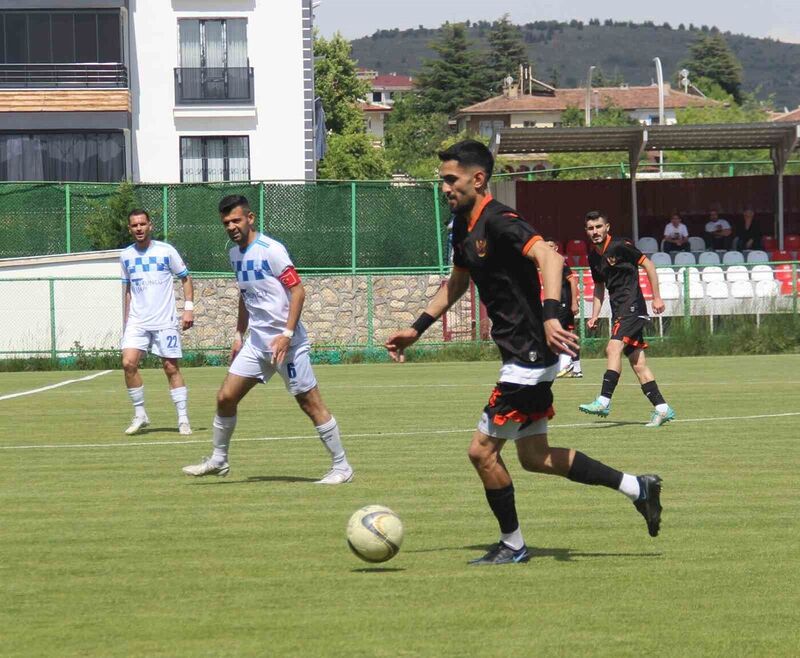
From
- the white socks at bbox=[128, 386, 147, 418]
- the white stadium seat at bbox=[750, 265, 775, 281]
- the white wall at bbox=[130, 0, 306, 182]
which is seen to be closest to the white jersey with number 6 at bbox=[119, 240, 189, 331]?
the white socks at bbox=[128, 386, 147, 418]

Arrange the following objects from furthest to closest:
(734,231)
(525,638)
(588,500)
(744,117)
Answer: (744,117) < (734,231) < (588,500) < (525,638)

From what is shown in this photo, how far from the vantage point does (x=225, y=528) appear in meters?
9.10

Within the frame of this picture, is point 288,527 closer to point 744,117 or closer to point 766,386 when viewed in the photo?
point 766,386

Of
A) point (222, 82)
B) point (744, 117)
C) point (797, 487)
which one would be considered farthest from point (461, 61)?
point (797, 487)

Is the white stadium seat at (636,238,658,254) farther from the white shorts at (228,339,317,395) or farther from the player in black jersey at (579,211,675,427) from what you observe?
the white shorts at (228,339,317,395)

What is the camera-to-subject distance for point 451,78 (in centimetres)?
15288

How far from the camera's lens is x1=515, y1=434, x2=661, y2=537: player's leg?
25.6 ft

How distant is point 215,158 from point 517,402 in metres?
41.2

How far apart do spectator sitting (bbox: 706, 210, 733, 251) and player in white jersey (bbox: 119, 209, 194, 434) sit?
25857 mm

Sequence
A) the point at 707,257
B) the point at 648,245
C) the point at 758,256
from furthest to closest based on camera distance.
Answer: the point at 648,245, the point at 758,256, the point at 707,257

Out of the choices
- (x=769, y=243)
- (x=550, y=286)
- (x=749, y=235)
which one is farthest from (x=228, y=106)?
(x=550, y=286)

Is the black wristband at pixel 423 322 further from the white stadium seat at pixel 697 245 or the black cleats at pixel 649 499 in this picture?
the white stadium seat at pixel 697 245

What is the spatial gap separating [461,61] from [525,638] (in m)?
151

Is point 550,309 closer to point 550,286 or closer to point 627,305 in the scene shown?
point 550,286
